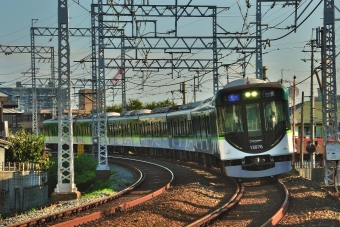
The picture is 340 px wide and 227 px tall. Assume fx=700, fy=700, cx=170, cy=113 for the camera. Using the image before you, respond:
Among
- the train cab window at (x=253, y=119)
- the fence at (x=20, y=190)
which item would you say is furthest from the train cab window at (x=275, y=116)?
the fence at (x=20, y=190)

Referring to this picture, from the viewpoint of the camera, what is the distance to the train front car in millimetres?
17844

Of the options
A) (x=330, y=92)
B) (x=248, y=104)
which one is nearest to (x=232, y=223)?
(x=248, y=104)

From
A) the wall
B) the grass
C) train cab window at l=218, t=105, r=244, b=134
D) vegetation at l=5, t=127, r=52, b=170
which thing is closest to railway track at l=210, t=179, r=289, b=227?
train cab window at l=218, t=105, r=244, b=134

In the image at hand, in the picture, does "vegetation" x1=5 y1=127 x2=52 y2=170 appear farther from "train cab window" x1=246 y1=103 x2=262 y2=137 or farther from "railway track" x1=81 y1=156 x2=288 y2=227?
"train cab window" x1=246 y1=103 x2=262 y2=137

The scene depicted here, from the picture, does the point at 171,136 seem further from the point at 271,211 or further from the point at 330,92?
the point at 271,211

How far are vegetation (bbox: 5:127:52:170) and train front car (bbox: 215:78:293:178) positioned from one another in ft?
44.4

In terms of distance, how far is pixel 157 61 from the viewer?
32.5 metres

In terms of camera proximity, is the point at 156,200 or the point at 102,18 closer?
the point at 156,200

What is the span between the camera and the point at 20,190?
2452 cm

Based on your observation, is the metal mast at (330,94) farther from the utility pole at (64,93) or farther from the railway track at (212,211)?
the utility pole at (64,93)

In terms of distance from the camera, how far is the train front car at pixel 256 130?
58.5 feet

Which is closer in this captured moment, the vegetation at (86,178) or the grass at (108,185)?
the grass at (108,185)

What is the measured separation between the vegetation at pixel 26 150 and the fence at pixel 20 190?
8.77 feet

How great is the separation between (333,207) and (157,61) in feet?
63.3
